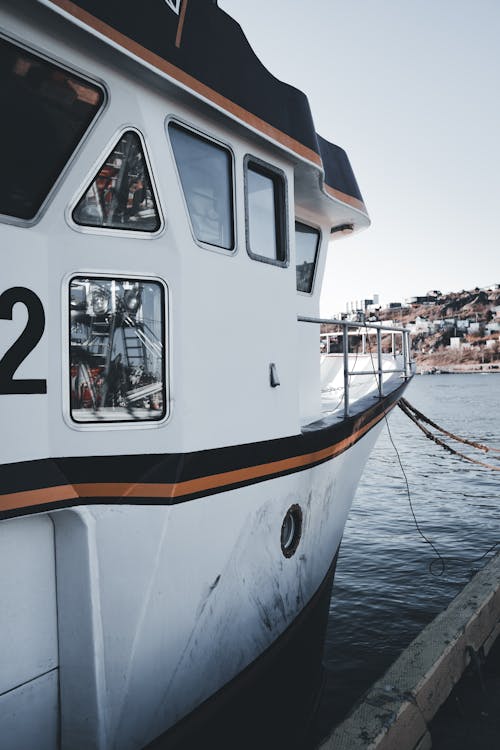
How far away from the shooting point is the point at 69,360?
3.01 m

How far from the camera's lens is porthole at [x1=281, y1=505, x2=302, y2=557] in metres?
4.41

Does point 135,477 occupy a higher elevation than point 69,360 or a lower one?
lower

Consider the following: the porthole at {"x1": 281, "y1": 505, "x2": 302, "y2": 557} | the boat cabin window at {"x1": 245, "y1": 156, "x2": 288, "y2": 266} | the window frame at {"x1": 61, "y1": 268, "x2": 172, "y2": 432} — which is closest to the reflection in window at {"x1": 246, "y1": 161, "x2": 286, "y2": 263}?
the boat cabin window at {"x1": 245, "y1": 156, "x2": 288, "y2": 266}

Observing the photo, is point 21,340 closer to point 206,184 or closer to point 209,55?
point 206,184

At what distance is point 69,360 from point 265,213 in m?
1.98

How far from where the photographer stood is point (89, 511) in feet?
9.94

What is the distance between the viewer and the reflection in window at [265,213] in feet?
13.4

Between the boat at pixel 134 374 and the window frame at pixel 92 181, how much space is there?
11 millimetres

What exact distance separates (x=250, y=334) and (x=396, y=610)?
4715 millimetres

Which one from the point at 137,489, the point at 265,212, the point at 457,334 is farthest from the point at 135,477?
the point at 457,334

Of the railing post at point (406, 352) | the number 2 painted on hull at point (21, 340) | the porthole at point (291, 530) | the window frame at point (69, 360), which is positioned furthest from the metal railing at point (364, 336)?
the number 2 painted on hull at point (21, 340)

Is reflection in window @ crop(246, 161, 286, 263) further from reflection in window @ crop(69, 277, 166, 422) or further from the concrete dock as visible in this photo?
the concrete dock

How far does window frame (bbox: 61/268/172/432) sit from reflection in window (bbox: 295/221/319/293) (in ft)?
9.54

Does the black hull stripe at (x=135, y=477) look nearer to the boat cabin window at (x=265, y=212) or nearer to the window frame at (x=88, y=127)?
the window frame at (x=88, y=127)
